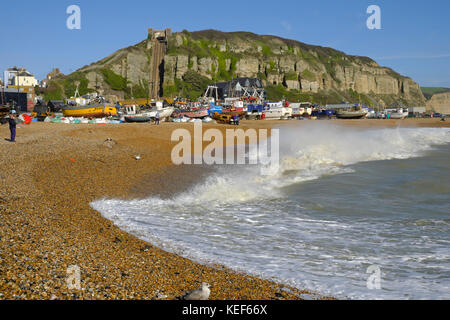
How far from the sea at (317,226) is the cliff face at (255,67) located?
7886cm

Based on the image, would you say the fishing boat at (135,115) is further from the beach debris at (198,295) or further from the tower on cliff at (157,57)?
the tower on cliff at (157,57)

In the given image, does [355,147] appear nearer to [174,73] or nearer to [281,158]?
[281,158]

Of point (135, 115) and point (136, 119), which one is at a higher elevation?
point (135, 115)

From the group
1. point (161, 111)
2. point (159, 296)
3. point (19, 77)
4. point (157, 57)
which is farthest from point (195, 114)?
point (19, 77)

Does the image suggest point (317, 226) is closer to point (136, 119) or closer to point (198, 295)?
point (198, 295)

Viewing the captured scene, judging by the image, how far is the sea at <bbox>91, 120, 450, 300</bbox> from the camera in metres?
5.69

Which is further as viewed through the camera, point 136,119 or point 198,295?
point 136,119

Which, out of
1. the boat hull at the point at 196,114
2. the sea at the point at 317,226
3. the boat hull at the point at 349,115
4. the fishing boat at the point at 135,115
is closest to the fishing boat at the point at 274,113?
the boat hull at the point at 349,115

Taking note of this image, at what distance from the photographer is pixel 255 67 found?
12950 cm

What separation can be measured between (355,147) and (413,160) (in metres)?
4.66

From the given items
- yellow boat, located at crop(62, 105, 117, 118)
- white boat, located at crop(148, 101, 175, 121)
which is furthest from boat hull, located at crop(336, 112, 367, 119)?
yellow boat, located at crop(62, 105, 117, 118)

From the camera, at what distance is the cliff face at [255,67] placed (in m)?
95.5

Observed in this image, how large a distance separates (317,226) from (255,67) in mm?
126521
